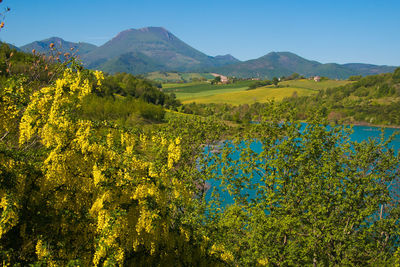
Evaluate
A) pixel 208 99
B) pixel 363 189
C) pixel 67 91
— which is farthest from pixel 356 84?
pixel 67 91

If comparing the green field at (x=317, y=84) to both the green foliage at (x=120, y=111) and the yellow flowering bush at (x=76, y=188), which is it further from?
the yellow flowering bush at (x=76, y=188)

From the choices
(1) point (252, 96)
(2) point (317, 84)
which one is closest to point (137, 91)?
(1) point (252, 96)

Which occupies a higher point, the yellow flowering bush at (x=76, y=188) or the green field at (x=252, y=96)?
the yellow flowering bush at (x=76, y=188)

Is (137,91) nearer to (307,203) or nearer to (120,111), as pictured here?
(120,111)

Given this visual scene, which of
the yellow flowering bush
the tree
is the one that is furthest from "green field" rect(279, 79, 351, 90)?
the yellow flowering bush

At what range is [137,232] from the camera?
802 centimetres

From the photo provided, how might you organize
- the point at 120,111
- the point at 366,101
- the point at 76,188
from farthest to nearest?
the point at 366,101 → the point at 120,111 → the point at 76,188

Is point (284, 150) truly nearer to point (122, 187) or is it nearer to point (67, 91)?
point (122, 187)

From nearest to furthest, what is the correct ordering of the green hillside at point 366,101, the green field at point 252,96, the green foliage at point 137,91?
the green foliage at point 137,91 < the green hillside at point 366,101 < the green field at point 252,96

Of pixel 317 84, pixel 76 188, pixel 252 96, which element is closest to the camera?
pixel 76 188

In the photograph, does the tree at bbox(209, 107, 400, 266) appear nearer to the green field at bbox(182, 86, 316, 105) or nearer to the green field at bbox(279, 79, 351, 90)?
the green field at bbox(182, 86, 316, 105)

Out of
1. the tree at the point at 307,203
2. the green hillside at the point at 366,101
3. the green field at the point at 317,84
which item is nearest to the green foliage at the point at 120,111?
the tree at the point at 307,203

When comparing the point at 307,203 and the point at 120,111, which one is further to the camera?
the point at 120,111

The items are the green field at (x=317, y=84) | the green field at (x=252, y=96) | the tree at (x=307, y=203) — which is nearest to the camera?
the tree at (x=307, y=203)
